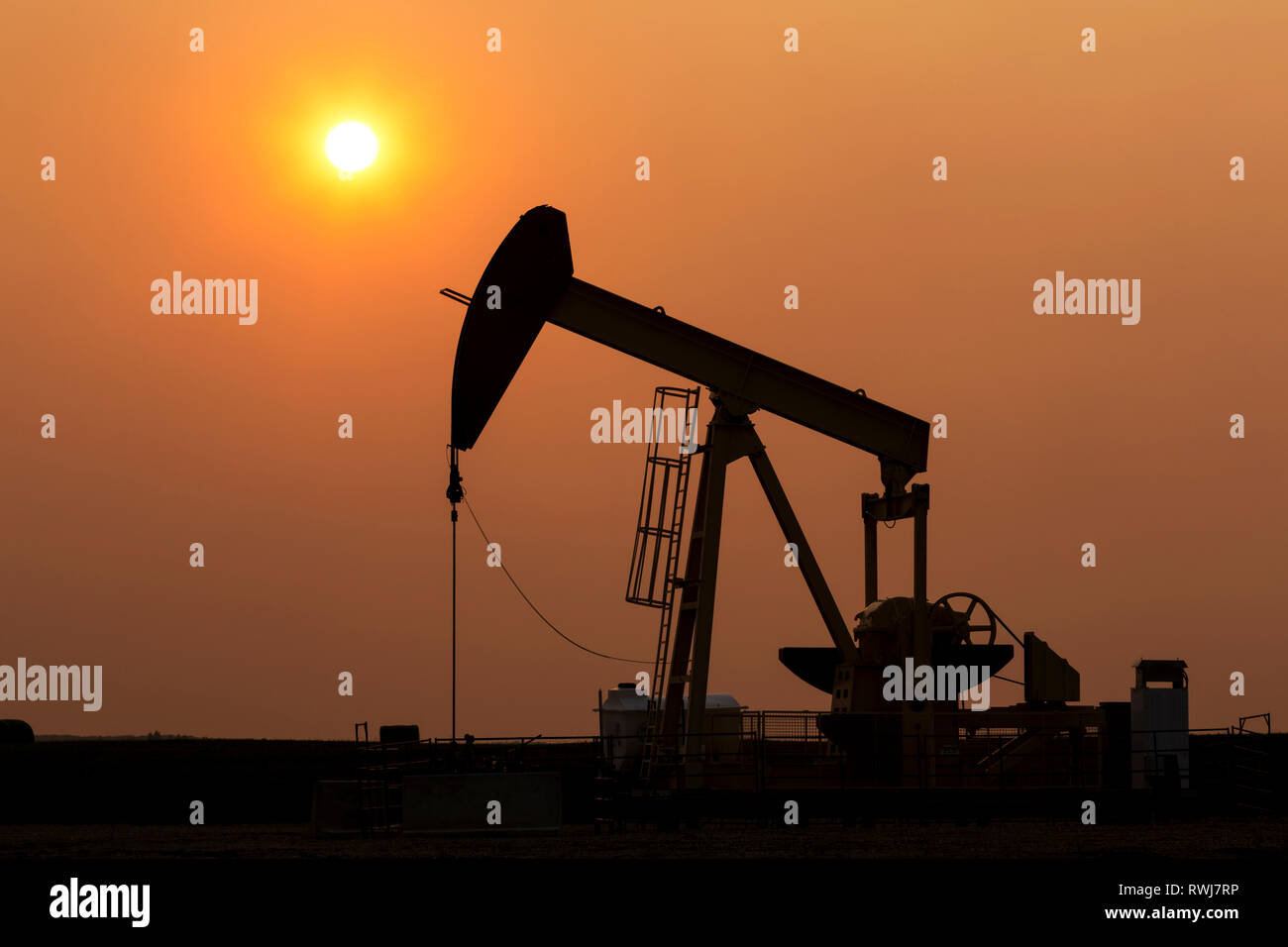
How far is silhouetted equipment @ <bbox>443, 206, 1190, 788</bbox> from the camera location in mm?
21000

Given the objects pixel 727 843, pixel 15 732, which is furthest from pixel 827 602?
pixel 15 732

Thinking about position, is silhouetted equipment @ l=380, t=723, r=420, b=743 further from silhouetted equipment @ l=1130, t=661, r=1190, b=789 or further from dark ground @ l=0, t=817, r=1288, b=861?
silhouetted equipment @ l=1130, t=661, r=1190, b=789

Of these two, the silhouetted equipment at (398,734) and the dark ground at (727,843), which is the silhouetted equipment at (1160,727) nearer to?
the dark ground at (727,843)

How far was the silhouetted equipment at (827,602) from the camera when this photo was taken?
21000mm

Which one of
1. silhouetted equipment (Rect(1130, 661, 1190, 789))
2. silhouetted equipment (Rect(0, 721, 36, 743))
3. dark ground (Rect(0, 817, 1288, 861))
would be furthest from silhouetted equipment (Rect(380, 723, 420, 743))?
silhouetted equipment (Rect(0, 721, 36, 743))

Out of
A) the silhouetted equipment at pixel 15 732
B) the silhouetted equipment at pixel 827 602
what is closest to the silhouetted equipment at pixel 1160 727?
the silhouetted equipment at pixel 827 602

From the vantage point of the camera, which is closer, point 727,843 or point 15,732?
point 727,843

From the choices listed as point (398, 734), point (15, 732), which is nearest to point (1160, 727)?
point (398, 734)

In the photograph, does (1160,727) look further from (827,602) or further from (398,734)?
(398,734)

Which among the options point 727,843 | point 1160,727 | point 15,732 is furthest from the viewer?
point 15,732

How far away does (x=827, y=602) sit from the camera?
21828mm

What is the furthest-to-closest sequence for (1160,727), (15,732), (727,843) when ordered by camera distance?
(15,732), (1160,727), (727,843)
